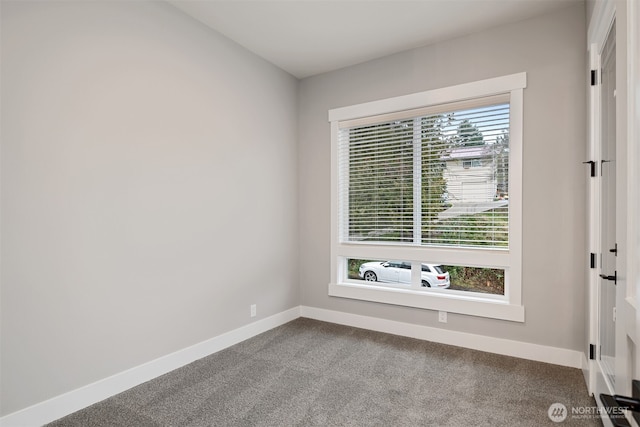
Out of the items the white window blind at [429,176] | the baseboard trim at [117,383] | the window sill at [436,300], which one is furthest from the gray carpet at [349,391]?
the white window blind at [429,176]

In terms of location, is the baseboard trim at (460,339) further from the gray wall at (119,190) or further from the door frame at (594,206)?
the gray wall at (119,190)

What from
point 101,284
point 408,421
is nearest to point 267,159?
point 101,284

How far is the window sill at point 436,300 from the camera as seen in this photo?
295 centimetres

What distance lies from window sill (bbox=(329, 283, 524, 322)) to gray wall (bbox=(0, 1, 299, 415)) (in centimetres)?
102

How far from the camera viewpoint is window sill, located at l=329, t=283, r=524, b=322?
116 inches

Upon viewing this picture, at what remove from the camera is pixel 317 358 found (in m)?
2.89

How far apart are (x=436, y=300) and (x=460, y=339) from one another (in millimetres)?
396

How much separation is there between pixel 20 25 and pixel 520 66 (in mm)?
3540

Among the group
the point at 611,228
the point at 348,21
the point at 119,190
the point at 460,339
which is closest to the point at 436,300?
the point at 460,339

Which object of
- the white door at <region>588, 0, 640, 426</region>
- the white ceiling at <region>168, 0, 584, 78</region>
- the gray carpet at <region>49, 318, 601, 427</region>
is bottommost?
the gray carpet at <region>49, 318, 601, 427</region>

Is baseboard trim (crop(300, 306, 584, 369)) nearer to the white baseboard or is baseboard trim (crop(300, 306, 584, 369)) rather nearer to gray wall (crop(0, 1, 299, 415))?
the white baseboard

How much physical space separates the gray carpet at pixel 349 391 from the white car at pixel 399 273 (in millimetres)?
604

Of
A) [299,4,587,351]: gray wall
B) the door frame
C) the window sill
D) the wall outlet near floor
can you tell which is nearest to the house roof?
[299,4,587,351]: gray wall

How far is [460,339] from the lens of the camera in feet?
10.3
